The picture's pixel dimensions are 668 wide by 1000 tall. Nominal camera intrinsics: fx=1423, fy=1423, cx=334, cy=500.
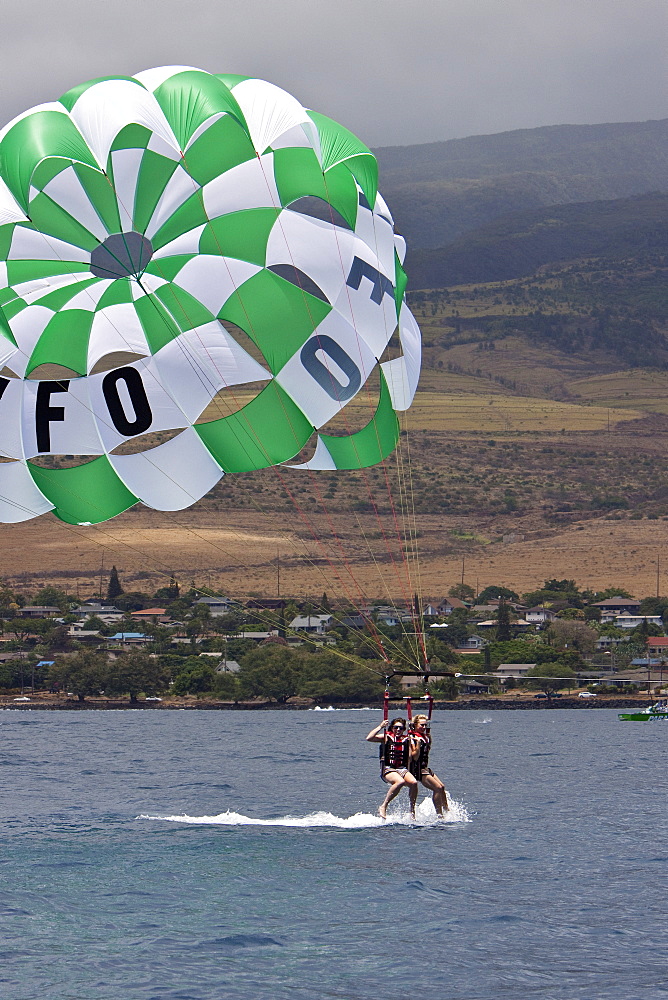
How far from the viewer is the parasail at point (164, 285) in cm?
2048

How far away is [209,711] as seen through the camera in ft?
362

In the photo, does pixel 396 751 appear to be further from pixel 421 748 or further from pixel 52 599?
pixel 52 599

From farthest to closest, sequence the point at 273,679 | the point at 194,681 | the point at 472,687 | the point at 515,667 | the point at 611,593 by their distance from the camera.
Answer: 1. the point at 611,593
2. the point at 515,667
3. the point at 472,687
4. the point at 194,681
5. the point at 273,679

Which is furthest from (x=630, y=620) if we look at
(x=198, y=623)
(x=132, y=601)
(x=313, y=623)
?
(x=132, y=601)

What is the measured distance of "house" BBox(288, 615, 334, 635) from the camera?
138375 mm

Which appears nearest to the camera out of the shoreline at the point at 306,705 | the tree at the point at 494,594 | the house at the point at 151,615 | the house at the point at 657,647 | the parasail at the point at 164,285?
the parasail at the point at 164,285

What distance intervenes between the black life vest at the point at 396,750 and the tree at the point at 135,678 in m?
96.0

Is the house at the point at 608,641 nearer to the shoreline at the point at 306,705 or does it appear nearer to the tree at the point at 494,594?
the shoreline at the point at 306,705

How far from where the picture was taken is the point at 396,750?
2206 centimetres

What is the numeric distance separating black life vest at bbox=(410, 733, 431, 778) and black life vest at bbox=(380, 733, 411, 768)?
0.14 meters

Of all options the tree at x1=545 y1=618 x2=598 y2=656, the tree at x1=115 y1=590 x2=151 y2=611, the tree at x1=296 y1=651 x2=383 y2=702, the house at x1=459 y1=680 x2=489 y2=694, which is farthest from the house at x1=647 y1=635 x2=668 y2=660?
the tree at x1=115 y1=590 x2=151 y2=611

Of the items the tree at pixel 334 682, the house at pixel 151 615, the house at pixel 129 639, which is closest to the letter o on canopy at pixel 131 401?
the tree at pixel 334 682

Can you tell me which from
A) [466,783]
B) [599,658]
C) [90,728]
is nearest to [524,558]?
[599,658]

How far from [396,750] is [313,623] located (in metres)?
123
